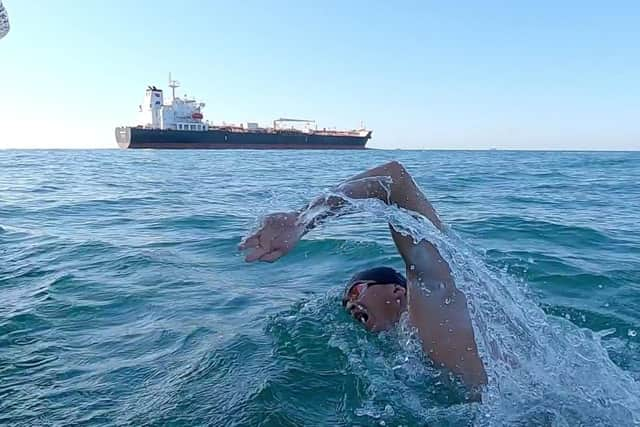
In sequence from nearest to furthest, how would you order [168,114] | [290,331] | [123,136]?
[290,331]
[123,136]
[168,114]

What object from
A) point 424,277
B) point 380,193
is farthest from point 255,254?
point 424,277

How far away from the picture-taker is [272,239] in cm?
236

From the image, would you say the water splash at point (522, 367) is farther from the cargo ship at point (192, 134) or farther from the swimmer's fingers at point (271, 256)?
the cargo ship at point (192, 134)

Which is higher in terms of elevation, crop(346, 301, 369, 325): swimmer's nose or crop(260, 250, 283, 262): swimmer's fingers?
crop(260, 250, 283, 262): swimmer's fingers

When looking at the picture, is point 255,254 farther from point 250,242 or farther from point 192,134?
point 192,134

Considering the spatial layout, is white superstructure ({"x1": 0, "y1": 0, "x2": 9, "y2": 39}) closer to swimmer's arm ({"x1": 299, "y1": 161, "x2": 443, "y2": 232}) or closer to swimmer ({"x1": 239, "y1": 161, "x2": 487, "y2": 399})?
swimmer ({"x1": 239, "y1": 161, "x2": 487, "y2": 399})

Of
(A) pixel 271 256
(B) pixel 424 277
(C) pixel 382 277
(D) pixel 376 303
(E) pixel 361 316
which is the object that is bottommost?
(E) pixel 361 316

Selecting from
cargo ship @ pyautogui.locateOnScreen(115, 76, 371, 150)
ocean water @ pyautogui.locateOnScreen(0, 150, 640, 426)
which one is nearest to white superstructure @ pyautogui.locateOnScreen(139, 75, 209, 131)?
cargo ship @ pyautogui.locateOnScreen(115, 76, 371, 150)

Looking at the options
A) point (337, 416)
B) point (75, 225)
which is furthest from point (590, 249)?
point (75, 225)

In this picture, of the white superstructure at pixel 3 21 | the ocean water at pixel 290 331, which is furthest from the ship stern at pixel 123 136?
the white superstructure at pixel 3 21

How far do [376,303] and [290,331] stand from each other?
0.82 metres

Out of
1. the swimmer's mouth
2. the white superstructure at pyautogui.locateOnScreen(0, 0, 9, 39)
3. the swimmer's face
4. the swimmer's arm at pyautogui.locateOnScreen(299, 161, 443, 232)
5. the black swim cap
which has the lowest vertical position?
the swimmer's mouth

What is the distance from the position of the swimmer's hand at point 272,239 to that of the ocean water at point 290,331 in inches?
15.0

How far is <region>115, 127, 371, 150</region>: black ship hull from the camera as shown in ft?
184
